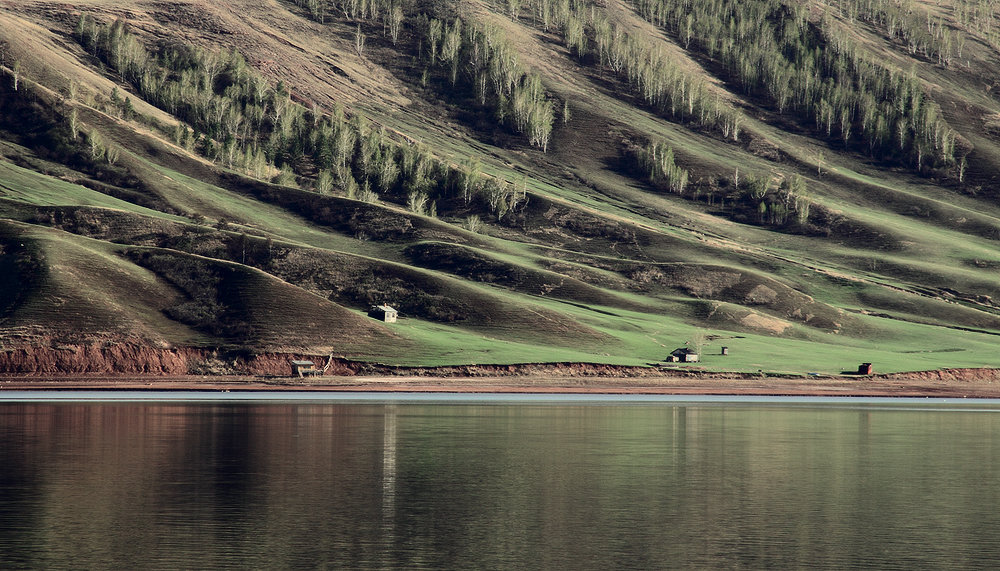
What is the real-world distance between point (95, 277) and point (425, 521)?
11131 cm

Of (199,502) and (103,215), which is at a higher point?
(103,215)

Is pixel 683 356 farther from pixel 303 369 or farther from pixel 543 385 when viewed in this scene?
pixel 303 369

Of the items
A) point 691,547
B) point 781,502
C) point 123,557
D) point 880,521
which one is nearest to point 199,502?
point 123,557

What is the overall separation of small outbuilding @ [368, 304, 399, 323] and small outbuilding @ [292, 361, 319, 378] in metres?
26.0

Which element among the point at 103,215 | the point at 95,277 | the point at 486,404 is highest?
the point at 103,215

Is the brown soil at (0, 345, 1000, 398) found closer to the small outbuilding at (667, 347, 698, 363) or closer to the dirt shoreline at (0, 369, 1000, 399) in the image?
the dirt shoreline at (0, 369, 1000, 399)

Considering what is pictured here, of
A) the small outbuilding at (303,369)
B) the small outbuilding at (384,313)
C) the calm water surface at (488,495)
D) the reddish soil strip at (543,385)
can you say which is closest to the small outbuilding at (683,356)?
the reddish soil strip at (543,385)

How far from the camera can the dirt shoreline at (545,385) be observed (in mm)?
108500

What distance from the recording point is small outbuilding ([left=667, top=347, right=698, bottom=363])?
13200 centimetres

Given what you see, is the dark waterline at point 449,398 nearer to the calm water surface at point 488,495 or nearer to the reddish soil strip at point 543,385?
the reddish soil strip at point 543,385

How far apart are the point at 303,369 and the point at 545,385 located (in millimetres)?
29402

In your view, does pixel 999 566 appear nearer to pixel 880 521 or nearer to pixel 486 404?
pixel 880 521

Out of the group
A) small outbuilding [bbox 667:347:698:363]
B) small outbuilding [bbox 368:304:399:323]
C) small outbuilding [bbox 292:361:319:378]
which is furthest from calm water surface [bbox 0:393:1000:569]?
small outbuilding [bbox 368:304:399:323]

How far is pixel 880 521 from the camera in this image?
31.3 metres
